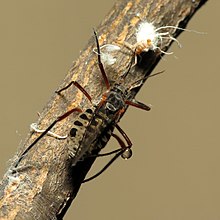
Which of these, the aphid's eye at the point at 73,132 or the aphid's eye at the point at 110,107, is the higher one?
the aphid's eye at the point at 110,107

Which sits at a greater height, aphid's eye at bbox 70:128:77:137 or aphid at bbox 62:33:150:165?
aphid at bbox 62:33:150:165

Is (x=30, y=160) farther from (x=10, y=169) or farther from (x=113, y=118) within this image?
(x=113, y=118)

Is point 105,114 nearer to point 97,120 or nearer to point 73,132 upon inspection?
point 97,120

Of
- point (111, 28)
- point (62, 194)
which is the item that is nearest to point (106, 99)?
point (111, 28)

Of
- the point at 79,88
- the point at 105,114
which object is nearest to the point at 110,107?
the point at 105,114

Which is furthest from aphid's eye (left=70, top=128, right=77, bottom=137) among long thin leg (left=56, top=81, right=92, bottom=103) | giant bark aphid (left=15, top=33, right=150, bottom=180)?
long thin leg (left=56, top=81, right=92, bottom=103)

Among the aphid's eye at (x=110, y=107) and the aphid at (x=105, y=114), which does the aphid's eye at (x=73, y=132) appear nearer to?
the aphid at (x=105, y=114)

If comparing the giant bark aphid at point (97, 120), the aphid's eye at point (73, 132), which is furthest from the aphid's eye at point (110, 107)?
the aphid's eye at point (73, 132)

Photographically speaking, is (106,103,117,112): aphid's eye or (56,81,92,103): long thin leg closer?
(56,81,92,103): long thin leg

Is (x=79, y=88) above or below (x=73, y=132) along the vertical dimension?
above

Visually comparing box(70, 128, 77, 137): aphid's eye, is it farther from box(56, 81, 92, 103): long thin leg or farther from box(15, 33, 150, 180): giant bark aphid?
box(56, 81, 92, 103): long thin leg

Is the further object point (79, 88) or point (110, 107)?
point (110, 107)
